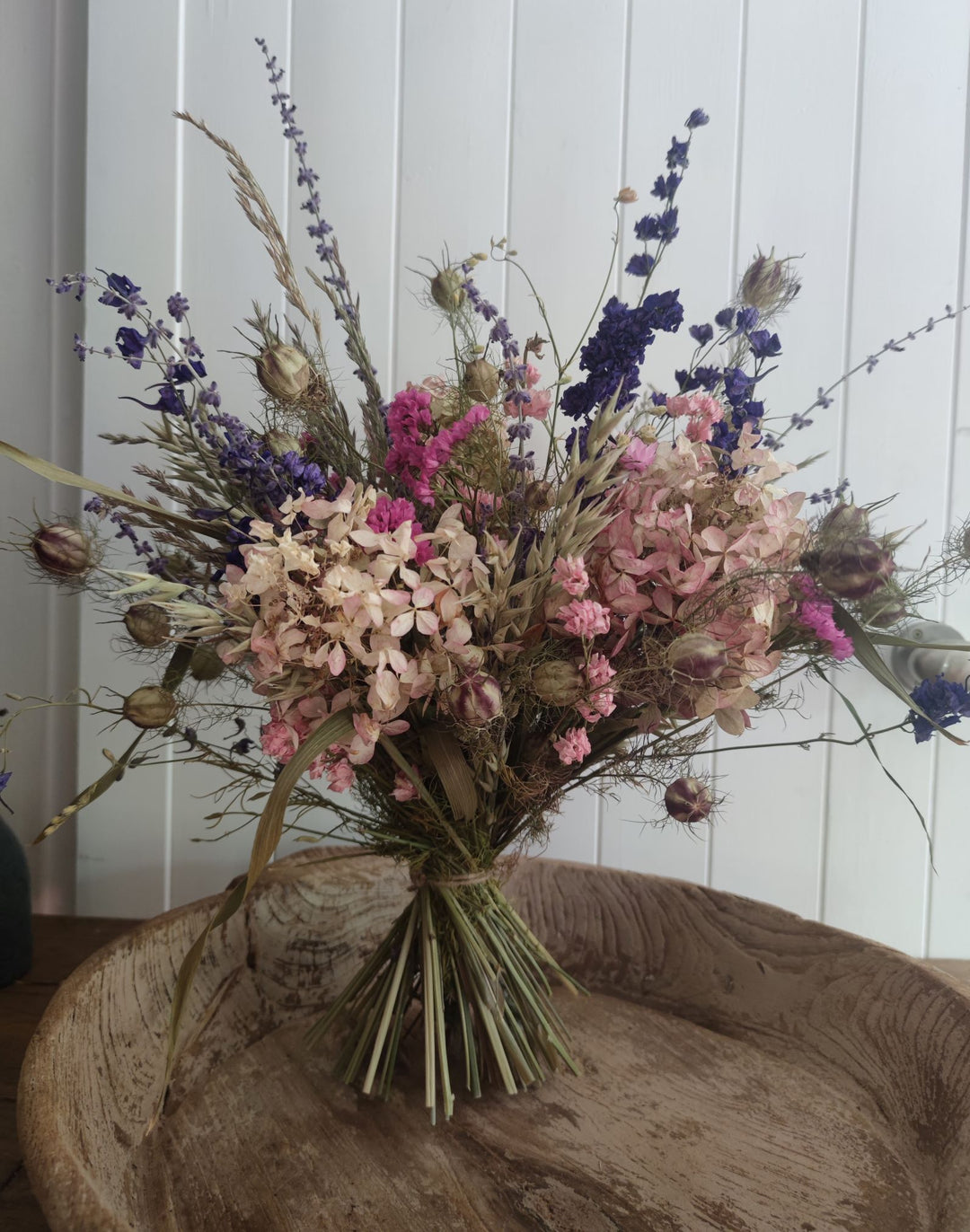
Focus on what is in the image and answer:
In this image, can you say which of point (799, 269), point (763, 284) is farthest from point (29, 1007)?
point (799, 269)

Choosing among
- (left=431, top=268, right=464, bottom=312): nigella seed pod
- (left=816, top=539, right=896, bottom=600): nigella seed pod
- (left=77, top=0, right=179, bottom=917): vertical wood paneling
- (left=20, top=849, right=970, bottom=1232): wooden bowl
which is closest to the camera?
(left=816, top=539, right=896, bottom=600): nigella seed pod

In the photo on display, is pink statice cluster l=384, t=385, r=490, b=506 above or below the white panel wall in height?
below

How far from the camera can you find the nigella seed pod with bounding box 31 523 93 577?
513 millimetres

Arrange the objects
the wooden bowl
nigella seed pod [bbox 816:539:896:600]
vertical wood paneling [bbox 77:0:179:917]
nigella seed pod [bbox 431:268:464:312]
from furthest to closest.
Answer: vertical wood paneling [bbox 77:0:179:917], nigella seed pod [bbox 431:268:464:312], the wooden bowl, nigella seed pod [bbox 816:539:896:600]

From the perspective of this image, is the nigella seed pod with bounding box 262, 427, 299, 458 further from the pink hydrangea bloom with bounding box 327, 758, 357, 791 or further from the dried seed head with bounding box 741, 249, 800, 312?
the dried seed head with bounding box 741, 249, 800, 312

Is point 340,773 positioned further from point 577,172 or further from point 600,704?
point 577,172

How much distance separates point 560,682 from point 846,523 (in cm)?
18

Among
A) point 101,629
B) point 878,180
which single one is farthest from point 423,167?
point 101,629

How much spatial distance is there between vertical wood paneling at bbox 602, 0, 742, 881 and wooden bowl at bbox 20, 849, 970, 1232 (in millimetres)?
188

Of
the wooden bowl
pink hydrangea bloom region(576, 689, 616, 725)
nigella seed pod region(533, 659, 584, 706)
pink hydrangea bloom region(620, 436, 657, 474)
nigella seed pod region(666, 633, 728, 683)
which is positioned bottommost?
the wooden bowl

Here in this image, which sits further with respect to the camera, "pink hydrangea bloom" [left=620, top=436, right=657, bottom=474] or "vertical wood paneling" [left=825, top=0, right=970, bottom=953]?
"vertical wood paneling" [left=825, top=0, right=970, bottom=953]

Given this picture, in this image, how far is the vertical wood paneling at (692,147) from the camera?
2.97 feet

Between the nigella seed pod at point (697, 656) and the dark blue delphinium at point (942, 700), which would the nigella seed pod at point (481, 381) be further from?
the dark blue delphinium at point (942, 700)

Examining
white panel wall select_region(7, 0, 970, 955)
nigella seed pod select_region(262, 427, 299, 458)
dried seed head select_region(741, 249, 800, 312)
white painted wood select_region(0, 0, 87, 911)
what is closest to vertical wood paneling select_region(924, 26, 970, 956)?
white panel wall select_region(7, 0, 970, 955)
